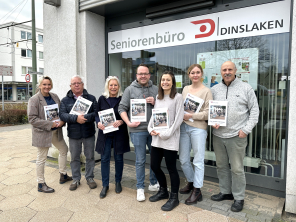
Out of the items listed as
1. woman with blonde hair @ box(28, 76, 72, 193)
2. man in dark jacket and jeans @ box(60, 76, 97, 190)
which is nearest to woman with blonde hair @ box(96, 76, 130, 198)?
man in dark jacket and jeans @ box(60, 76, 97, 190)

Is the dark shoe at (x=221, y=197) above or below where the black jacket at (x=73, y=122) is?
below

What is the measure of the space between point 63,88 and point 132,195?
10.4ft

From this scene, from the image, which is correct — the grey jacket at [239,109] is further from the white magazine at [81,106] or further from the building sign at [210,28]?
the white magazine at [81,106]

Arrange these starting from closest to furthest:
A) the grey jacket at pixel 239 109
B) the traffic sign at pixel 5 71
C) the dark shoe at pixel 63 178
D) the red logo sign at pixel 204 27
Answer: the grey jacket at pixel 239 109, the red logo sign at pixel 204 27, the dark shoe at pixel 63 178, the traffic sign at pixel 5 71

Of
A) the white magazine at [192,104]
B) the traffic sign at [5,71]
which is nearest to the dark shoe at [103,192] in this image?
the white magazine at [192,104]

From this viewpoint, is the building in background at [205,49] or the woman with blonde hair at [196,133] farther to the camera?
the building in background at [205,49]

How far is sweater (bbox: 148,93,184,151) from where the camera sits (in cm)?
300

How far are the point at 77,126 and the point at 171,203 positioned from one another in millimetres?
1948

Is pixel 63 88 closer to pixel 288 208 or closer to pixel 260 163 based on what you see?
pixel 260 163

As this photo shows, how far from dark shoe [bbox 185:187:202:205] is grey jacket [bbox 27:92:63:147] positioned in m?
2.43

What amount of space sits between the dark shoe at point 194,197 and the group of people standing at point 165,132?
0.6 inches

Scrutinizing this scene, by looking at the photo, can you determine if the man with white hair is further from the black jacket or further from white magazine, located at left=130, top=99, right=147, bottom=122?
the black jacket

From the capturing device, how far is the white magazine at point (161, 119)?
302 cm

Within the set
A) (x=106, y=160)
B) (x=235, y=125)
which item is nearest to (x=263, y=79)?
(x=235, y=125)
